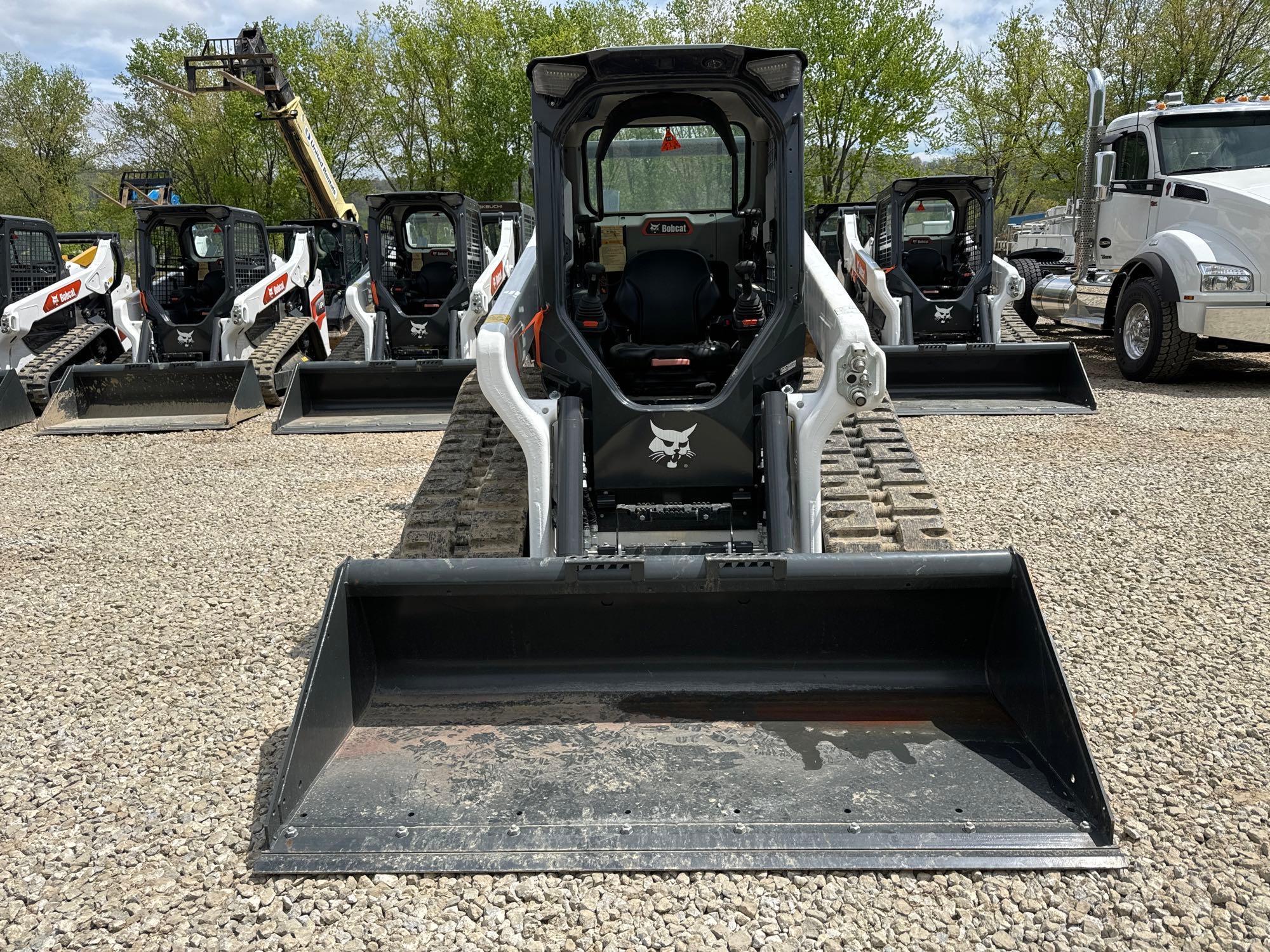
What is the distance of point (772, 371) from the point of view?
3.90 metres

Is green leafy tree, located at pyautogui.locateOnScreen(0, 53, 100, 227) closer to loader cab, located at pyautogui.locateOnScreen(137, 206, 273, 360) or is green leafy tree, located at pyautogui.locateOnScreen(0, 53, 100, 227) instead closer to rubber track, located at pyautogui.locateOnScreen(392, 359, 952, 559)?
loader cab, located at pyautogui.locateOnScreen(137, 206, 273, 360)

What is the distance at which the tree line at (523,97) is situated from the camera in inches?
1142

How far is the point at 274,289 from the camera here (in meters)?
11.4

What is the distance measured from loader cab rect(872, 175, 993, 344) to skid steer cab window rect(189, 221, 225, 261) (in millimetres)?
7816

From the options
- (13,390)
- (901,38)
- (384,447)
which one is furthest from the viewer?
(901,38)

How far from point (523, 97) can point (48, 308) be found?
25.8 meters

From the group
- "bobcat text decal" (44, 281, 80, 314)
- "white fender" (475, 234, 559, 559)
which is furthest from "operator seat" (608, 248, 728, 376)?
"bobcat text decal" (44, 281, 80, 314)

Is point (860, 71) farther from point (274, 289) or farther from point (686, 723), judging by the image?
point (686, 723)

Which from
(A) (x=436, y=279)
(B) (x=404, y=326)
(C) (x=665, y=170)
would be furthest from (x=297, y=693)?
(A) (x=436, y=279)

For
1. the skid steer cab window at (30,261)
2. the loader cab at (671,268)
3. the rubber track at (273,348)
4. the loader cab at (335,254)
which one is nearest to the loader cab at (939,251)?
the loader cab at (671,268)

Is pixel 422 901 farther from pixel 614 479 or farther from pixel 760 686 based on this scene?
pixel 614 479

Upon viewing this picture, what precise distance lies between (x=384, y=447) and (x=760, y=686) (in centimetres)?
601

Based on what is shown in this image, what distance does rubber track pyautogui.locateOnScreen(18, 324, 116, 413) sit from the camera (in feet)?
33.4

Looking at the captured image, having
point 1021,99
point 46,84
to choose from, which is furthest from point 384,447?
point 46,84
